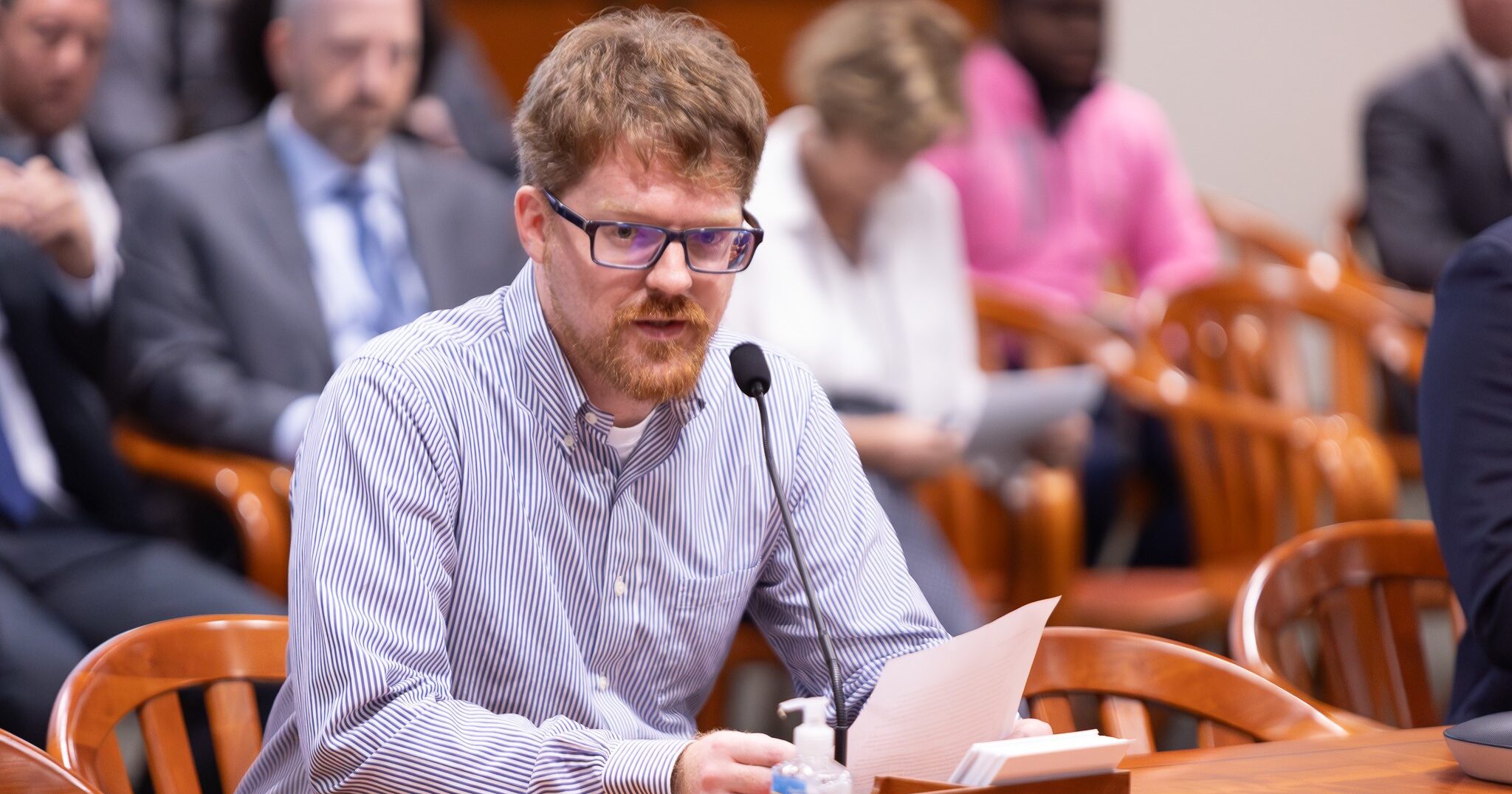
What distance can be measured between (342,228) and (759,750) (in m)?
1.73

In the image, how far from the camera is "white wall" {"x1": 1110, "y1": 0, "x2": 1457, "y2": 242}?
17.2ft

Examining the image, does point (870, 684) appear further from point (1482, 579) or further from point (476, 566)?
point (1482, 579)

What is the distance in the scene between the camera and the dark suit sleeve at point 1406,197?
12.2ft

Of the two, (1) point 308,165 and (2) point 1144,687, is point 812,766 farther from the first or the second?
(1) point 308,165

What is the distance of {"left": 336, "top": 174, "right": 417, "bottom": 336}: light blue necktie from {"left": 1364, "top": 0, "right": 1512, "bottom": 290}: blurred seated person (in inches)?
91.4

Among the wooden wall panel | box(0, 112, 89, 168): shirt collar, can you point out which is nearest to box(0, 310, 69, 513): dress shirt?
box(0, 112, 89, 168): shirt collar

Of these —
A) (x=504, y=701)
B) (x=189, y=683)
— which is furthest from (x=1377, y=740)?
(x=189, y=683)

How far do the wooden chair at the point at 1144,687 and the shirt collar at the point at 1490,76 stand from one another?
2756 millimetres

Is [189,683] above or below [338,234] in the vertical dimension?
below

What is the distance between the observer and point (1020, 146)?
3562 millimetres

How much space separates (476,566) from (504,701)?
117mm

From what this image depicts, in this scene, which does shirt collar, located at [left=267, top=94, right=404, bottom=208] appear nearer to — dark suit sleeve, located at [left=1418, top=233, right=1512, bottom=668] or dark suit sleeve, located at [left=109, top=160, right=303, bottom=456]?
dark suit sleeve, located at [left=109, top=160, right=303, bottom=456]

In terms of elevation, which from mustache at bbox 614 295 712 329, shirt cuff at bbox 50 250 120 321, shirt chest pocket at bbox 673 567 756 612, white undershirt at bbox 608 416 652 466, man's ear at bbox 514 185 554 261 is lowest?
shirt chest pocket at bbox 673 567 756 612

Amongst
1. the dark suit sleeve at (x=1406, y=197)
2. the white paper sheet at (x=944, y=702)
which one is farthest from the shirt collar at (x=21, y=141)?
the dark suit sleeve at (x=1406, y=197)
